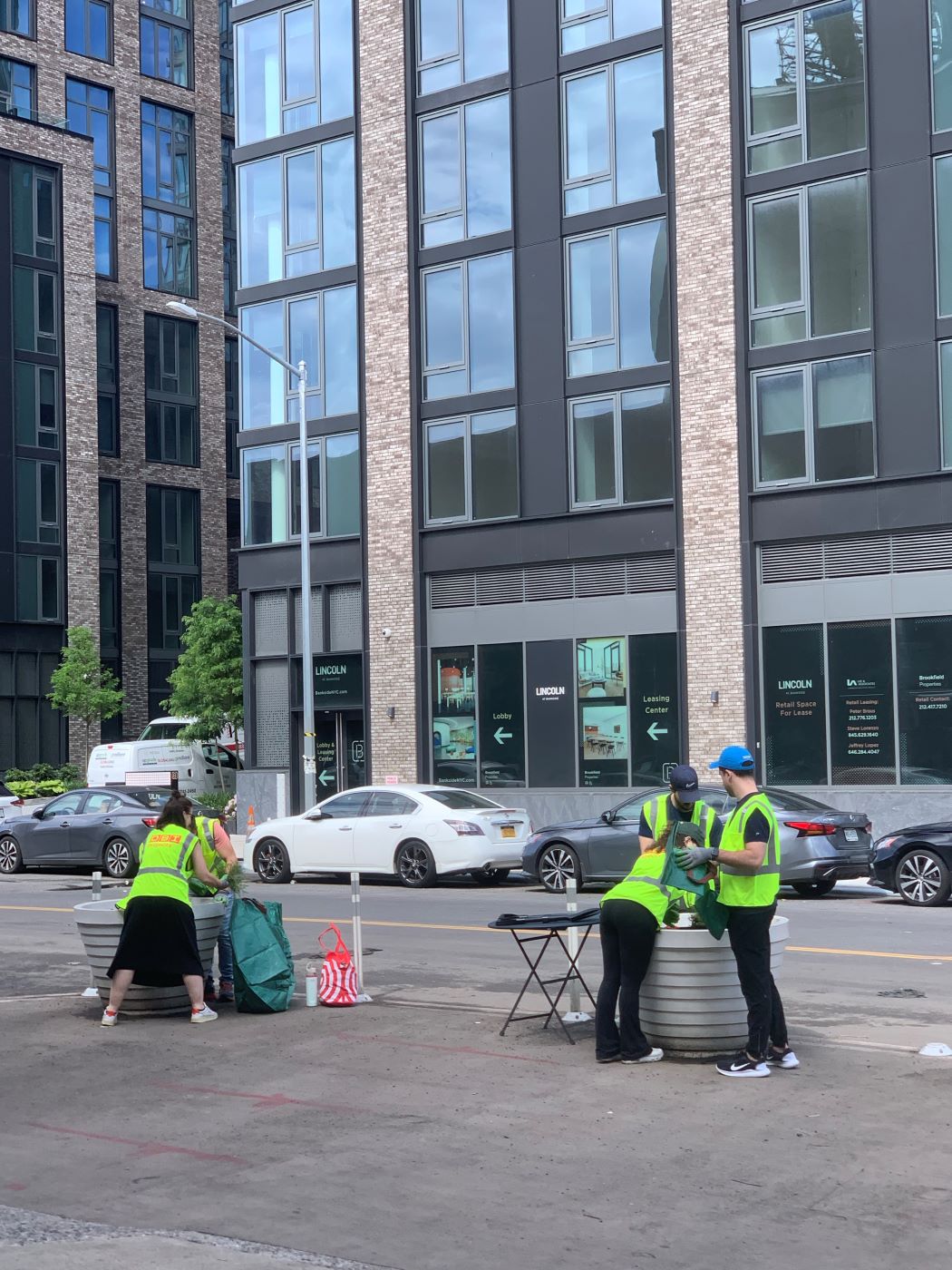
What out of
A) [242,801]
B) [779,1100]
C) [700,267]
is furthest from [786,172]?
[779,1100]

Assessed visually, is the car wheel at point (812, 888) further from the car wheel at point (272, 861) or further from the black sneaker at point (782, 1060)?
the black sneaker at point (782, 1060)

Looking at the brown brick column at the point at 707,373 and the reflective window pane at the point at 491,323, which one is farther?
the reflective window pane at the point at 491,323

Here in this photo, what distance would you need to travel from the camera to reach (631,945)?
8820mm

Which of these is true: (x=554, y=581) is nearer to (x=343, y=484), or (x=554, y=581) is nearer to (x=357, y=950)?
(x=343, y=484)

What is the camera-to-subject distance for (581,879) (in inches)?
821

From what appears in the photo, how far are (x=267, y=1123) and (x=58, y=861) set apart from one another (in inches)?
752

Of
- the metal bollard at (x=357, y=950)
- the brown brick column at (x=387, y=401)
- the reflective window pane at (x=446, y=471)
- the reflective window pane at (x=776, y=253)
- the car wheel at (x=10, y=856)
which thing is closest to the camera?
the metal bollard at (x=357, y=950)

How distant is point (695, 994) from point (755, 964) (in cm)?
60

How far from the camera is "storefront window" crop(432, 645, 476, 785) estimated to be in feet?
97.6

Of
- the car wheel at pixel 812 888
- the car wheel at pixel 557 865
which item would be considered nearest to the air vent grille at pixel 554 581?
the car wheel at pixel 557 865

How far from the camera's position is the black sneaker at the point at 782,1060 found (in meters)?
8.84

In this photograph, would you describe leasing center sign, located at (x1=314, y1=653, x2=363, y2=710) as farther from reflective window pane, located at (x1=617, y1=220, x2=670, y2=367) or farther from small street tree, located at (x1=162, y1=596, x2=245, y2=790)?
reflective window pane, located at (x1=617, y1=220, x2=670, y2=367)

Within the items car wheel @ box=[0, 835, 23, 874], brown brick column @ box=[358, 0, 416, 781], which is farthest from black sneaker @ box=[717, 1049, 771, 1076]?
brown brick column @ box=[358, 0, 416, 781]

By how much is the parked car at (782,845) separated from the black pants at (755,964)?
32.6 feet
